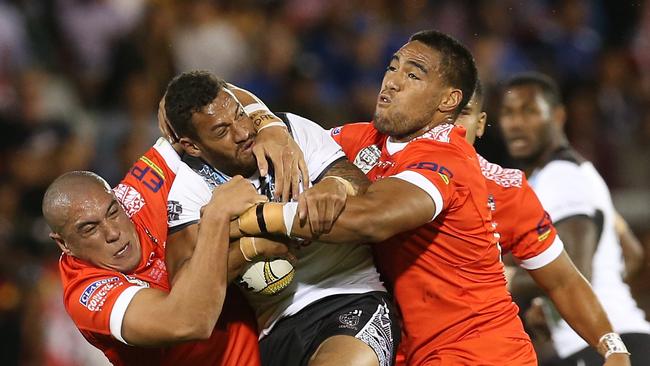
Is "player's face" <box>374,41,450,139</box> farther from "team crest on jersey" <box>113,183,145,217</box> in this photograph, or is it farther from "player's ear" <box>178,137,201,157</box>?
"team crest on jersey" <box>113,183,145,217</box>

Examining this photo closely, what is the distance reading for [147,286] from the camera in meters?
4.77

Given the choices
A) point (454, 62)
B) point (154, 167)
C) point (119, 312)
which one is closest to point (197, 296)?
point (119, 312)

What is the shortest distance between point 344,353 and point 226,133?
1072 millimetres

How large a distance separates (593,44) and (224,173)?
770 centimetres

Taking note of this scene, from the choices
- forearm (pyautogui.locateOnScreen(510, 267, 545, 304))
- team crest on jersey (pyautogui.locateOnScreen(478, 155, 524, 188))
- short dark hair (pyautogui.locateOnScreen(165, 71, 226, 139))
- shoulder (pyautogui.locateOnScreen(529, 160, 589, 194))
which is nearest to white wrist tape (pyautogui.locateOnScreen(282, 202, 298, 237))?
short dark hair (pyautogui.locateOnScreen(165, 71, 226, 139))

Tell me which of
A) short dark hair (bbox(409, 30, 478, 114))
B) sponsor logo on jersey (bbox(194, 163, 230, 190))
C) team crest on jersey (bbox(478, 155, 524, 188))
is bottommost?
team crest on jersey (bbox(478, 155, 524, 188))

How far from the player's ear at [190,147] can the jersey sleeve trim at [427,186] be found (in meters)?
0.95

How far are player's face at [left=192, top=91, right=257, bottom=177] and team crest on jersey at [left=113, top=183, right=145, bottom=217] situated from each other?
1.62 feet

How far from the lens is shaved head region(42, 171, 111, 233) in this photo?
4723mm

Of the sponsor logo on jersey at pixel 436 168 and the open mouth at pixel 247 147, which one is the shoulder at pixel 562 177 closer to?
the sponsor logo on jersey at pixel 436 168

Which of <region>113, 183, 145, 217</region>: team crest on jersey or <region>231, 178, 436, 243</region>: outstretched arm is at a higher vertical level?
<region>231, 178, 436, 243</region>: outstretched arm

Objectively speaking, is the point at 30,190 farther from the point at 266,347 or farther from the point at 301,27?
the point at 266,347

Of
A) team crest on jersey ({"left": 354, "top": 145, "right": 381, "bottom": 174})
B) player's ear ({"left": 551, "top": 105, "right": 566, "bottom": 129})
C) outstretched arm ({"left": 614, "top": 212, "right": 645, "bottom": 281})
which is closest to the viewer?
team crest on jersey ({"left": 354, "top": 145, "right": 381, "bottom": 174})

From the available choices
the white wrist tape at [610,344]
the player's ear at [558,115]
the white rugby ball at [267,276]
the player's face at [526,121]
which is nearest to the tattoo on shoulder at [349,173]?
the white rugby ball at [267,276]
